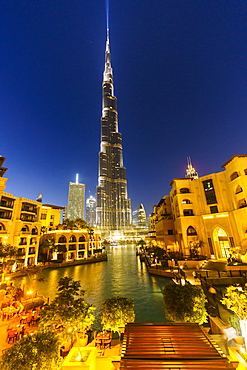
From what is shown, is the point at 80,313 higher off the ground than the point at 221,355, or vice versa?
the point at 80,313

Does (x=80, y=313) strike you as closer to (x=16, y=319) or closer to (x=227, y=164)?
(x=16, y=319)

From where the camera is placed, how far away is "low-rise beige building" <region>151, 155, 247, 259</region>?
1307 inches

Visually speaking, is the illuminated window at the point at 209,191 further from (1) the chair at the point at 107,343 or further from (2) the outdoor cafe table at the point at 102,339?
(1) the chair at the point at 107,343

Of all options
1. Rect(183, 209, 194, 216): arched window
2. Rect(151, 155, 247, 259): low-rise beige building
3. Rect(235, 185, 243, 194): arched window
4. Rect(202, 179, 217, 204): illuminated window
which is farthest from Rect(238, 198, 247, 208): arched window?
Rect(183, 209, 194, 216): arched window

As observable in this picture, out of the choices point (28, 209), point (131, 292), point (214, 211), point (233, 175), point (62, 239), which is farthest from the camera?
point (62, 239)

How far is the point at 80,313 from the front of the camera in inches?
319

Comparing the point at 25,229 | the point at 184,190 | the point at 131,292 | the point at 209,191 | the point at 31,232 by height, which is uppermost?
the point at 184,190

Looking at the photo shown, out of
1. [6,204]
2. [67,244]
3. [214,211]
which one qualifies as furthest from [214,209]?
[6,204]

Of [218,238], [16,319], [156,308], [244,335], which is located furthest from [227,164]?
[16,319]

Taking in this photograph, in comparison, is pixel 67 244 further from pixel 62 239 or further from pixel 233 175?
pixel 233 175

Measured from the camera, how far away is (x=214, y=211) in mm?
38000

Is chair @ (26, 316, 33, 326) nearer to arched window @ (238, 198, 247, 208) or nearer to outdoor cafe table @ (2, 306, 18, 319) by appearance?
outdoor cafe table @ (2, 306, 18, 319)

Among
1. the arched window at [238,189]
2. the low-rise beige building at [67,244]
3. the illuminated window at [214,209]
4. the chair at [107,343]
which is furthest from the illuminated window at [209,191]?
the low-rise beige building at [67,244]

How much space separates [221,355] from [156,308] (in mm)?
16028
